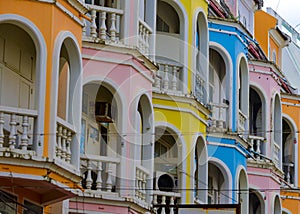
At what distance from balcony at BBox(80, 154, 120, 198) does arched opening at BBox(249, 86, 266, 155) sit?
13397mm

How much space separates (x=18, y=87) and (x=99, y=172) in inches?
116

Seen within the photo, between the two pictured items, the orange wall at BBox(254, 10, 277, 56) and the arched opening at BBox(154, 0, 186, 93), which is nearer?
the arched opening at BBox(154, 0, 186, 93)

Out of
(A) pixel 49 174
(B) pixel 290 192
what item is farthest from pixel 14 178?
(B) pixel 290 192

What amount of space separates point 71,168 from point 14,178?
67.3 inches

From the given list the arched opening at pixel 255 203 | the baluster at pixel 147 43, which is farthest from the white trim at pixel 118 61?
the arched opening at pixel 255 203

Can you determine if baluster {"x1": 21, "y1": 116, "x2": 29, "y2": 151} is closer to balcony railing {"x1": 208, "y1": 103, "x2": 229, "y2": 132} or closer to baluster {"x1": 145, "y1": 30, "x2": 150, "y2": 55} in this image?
baluster {"x1": 145, "y1": 30, "x2": 150, "y2": 55}

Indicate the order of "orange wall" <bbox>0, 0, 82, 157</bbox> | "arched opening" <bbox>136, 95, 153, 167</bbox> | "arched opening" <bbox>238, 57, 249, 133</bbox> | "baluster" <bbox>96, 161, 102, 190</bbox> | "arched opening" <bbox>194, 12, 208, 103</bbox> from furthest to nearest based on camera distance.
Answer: "arched opening" <bbox>238, 57, 249, 133</bbox> < "arched opening" <bbox>194, 12, 208, 103</bbox> < "arched opening" <bbox>136, 95, 153, 167</bbox> < "baluster" <bbox>96, 161, 102, 190</bbox> < "orange wall" <bbox>0, 0, 82, 157</bbox>

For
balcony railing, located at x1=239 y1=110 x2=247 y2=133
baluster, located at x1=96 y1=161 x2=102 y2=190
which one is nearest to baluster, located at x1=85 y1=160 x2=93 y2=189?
baluster, located at x1=96 y1=161 x2=102 y2=190

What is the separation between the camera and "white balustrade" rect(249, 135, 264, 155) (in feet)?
142

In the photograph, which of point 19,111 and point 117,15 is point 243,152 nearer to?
point 117,15

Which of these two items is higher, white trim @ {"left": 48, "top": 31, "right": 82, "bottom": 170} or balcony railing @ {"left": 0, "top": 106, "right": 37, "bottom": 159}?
white trim @ {"left": 48, "top": 31, "right": 82, "bottom": 170}

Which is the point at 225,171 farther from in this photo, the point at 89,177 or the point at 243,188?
the point at 89,177

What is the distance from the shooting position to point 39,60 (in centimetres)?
2566

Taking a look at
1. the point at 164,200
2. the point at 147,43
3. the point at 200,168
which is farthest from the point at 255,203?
the point at 147,43
